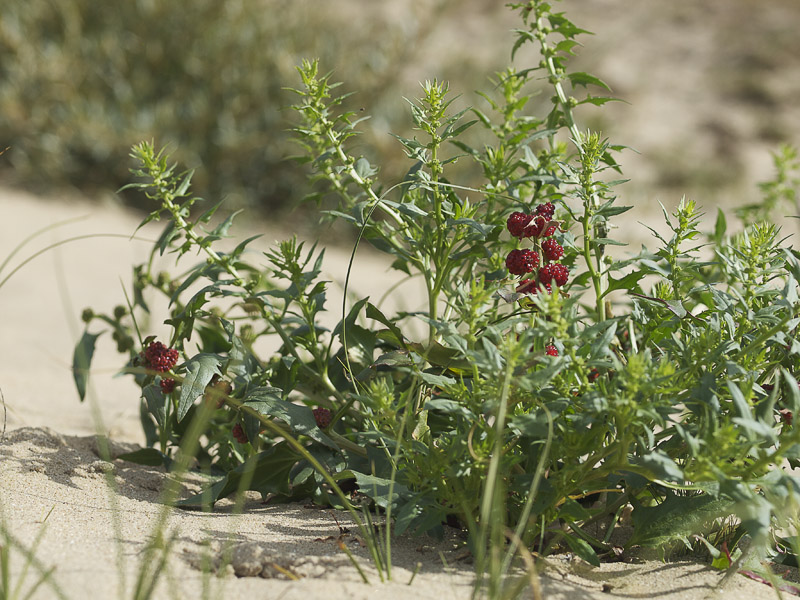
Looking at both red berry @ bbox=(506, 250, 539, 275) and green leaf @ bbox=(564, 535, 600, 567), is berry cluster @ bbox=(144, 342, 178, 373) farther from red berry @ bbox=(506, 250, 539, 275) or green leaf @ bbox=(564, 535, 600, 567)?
green leaf @ bbox=(564, 535, 600, 567)

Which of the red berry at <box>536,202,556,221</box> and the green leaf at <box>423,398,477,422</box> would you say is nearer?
the green leaf at <box>423,398,477,422</box>

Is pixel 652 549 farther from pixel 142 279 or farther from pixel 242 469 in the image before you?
pixel 142 279

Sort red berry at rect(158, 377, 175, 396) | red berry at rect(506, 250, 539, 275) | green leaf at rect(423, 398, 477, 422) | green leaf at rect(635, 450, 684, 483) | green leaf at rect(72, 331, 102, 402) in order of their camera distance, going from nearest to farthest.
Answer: green leaf at rect(635, 450, 684, 483) < green leaf at rect(423, 398, 477, 422) < red berry at rect(506, 250, 539, 275) < red berry at rect(158, 377, 175, 396) < green leaf at rect(72, 331, 102, 402)

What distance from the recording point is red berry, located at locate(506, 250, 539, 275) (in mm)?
1664

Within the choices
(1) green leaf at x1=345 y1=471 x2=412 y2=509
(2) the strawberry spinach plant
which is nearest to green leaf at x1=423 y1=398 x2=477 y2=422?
(2) the strawberry spinach plant

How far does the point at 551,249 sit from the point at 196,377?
802 millimetres

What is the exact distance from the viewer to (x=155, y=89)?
6289 millimetres

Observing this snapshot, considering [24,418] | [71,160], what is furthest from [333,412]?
[71,160]

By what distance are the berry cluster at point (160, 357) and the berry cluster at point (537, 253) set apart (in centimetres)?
80

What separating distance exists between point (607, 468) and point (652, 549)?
32 cm

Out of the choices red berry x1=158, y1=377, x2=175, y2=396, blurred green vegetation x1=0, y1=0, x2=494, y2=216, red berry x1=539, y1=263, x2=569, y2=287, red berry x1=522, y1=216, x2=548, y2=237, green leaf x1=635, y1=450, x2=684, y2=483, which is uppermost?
blurred green vegetation x1=0, y1=0, x2=494, y2=216

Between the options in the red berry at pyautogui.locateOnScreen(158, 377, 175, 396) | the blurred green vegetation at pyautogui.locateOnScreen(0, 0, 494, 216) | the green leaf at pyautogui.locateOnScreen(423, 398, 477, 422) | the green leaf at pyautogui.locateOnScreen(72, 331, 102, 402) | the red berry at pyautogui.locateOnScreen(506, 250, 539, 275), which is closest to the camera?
the green leaf at pyautogui.locateOnScreen(423, 398, 477, 422)

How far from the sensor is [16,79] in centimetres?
586

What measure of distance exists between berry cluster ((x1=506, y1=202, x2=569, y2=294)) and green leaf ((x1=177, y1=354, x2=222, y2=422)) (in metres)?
0.68
